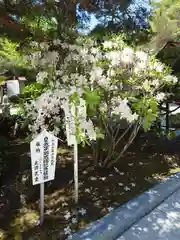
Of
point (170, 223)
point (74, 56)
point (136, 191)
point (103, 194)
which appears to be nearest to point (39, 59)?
point (74, 56)

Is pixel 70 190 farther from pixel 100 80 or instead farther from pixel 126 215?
pixel 100 80

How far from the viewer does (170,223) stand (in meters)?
2.92

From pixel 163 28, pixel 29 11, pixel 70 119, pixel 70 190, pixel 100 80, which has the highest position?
pixel 163 28

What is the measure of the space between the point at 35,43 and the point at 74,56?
56cm

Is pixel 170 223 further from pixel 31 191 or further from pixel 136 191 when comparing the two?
pixel 31 191

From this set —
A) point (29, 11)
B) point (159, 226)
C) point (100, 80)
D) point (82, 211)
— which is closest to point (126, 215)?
point (159, 226)

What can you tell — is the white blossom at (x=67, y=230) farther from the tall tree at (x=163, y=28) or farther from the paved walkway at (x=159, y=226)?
the tall tree at (x=163, y=28)

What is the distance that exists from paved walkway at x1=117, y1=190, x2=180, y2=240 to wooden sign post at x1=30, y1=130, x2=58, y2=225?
3.24 feet

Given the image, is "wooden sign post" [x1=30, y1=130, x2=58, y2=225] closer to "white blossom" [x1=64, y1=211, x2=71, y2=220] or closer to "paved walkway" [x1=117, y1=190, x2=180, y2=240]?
"white blossom" [x1=64, y1=211, x2=71, y2=220]

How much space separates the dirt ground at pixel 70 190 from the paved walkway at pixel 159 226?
0.40m

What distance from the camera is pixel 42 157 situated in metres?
2.76

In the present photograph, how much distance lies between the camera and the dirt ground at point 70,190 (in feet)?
9.41

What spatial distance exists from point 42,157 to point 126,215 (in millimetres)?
1145

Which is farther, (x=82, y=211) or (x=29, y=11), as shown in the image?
(x=29, y=11)
